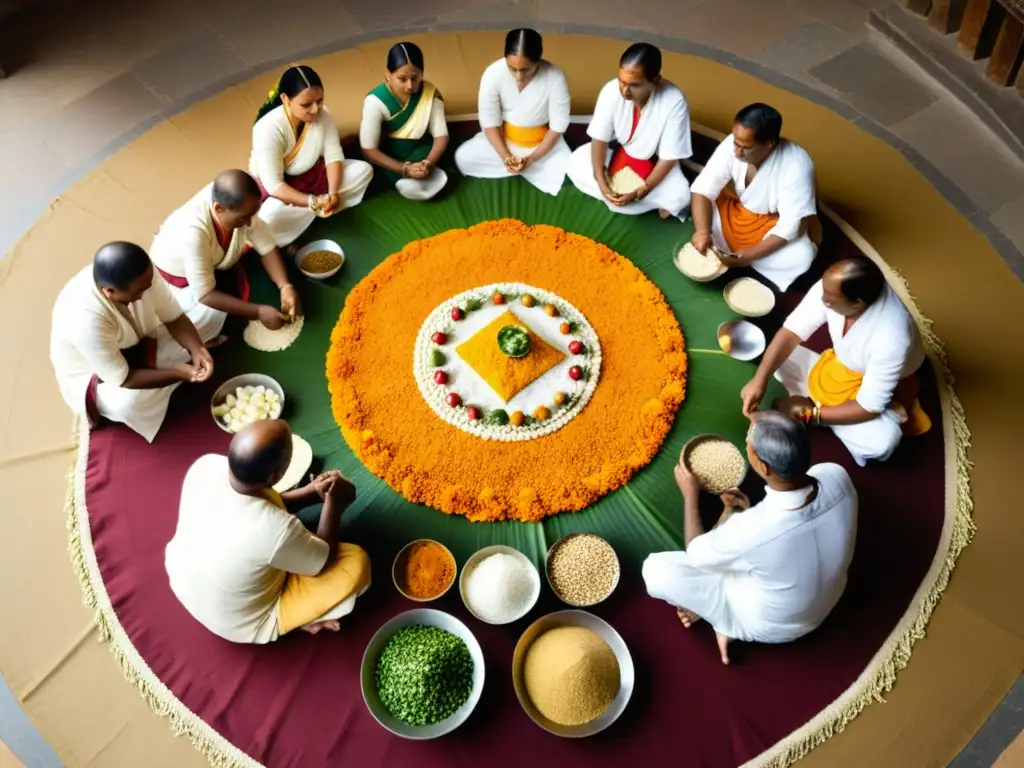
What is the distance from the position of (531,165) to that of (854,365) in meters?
2.52

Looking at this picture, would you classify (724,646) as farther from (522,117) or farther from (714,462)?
(522,117)

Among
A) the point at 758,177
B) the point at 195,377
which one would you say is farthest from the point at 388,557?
the point at 758,177

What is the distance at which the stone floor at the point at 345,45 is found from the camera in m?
5.56

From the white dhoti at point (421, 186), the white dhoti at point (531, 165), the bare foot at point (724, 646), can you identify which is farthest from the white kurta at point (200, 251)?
the bare foot at point (724, 646)

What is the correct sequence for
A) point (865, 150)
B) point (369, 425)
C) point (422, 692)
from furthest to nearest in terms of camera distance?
point (865, 150), point (369, 425), point (422, 692)

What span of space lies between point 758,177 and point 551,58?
233cm

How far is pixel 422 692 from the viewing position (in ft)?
11.2

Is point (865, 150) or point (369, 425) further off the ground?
point (865, 150)

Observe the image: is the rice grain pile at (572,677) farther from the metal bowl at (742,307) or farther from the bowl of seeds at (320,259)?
the bowl of seeds at (320,259)

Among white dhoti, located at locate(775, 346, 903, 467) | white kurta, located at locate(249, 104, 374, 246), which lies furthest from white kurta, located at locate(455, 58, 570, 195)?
white dhoti, located at locate(775, 346, 903, 467)

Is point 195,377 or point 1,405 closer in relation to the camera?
point 195,377

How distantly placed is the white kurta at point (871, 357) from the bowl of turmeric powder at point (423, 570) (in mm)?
2117

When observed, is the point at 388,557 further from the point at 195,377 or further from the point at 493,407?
the point at 195,377

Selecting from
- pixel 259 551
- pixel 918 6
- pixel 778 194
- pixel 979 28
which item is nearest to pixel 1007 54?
pixel 979 28
